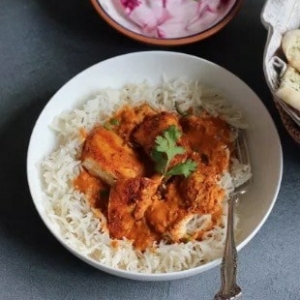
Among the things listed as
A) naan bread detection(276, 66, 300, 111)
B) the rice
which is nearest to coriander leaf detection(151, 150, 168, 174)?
the rice

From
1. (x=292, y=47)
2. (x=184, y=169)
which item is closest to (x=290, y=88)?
(x=292, y=47)

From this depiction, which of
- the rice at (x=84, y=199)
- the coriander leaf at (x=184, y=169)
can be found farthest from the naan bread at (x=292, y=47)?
the coriander leaf at (x=184, y=169)

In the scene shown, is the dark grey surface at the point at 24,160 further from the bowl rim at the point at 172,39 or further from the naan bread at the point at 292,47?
the naan bread at the point at 292,47

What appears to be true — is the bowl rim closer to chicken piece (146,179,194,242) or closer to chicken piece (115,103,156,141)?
chicken piece (115,103,156,141)

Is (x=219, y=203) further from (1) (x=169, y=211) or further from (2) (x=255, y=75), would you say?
(2) (x=255, y=75)

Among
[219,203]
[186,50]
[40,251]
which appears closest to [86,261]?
[40,251]

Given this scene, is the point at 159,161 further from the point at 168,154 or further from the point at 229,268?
the point at 229,268
